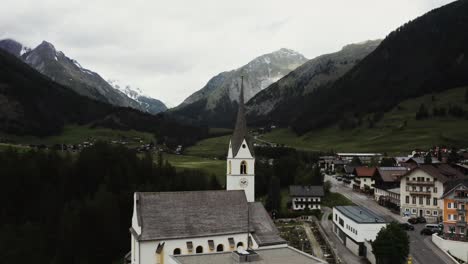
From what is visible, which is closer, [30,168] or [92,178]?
[30,168]

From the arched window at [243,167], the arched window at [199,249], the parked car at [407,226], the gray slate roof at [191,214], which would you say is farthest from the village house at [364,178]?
the arched window at [199,249]

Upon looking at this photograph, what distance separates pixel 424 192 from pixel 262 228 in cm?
4668

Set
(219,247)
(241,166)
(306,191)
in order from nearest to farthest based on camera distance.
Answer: (219,247) → (241,166) → (306,191)

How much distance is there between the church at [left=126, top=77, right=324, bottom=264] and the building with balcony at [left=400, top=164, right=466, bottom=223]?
147ft

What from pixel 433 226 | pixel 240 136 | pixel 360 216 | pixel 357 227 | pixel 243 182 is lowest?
pixel 433 226

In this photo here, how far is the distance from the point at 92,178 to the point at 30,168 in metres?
12.7

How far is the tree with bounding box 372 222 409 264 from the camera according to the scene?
55156 millimetres

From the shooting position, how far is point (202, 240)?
5091cm

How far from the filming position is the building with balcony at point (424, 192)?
279 feet

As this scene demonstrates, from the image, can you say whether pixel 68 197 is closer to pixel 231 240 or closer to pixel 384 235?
pixel 231 240

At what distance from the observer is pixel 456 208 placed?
2867 inches

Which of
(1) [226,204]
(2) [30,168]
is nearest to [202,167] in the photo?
(2) [30,168]

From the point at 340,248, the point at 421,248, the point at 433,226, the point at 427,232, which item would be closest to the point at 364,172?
the point at 433,226

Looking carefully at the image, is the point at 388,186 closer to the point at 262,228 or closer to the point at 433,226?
the point at 433,226
